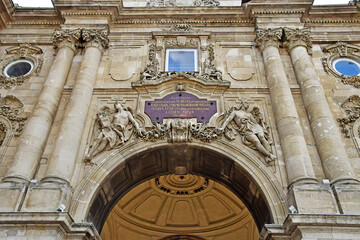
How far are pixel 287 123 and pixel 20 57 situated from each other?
387 inches

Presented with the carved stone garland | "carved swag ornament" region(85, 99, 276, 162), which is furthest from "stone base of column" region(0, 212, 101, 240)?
the carved stone garland

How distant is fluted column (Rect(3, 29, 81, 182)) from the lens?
931 cm

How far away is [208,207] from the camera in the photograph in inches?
675

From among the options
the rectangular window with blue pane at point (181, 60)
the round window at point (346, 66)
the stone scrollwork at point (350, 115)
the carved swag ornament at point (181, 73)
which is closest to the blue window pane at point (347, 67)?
the round window at point (346, 66)

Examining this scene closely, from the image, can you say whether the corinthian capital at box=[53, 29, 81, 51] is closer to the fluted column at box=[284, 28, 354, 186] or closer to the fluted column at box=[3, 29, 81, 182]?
the fluted column at box=[3, 29, 81, 182]

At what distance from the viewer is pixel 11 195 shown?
8.52 meters

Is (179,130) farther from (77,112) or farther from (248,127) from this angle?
(77,112)

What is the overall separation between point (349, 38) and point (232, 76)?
4.95 meters

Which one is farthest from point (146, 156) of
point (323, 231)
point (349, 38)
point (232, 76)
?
point (349, 38)

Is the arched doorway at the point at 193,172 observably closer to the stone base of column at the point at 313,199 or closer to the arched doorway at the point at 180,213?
the stone base of column at the point at 313,199

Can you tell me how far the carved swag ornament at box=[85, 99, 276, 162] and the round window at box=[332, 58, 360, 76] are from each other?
3.93 meters

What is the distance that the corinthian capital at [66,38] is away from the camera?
12477 mm

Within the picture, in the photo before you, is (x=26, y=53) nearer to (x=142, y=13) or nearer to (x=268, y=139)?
(x=142, y=13)

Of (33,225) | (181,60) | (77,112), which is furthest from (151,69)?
(33,225)
